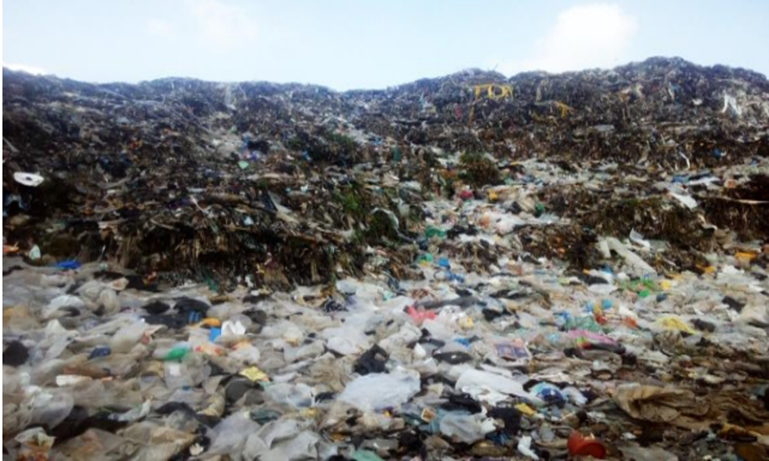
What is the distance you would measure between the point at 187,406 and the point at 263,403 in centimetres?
33

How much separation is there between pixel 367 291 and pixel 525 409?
1.83 metres

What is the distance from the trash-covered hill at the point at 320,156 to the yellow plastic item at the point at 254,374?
133 cm

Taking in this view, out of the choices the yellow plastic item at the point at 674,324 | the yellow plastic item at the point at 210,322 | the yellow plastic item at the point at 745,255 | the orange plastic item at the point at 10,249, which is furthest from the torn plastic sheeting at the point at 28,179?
the yellow plastic item at the point at 745,255

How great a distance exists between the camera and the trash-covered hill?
385cm

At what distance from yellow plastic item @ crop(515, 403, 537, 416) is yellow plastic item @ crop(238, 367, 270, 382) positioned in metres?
1.29

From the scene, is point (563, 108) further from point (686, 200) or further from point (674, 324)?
point (674, 324)

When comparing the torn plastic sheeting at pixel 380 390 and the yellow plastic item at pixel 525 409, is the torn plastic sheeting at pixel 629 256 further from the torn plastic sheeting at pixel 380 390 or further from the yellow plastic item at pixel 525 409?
the torn plastic sheeting at pixel 380 390

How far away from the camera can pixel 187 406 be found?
2064mm

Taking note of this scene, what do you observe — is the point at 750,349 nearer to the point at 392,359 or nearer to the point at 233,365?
the point at 392,359

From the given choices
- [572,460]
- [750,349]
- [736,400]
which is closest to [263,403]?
[572,460]

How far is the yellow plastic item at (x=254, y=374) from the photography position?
7.87ft

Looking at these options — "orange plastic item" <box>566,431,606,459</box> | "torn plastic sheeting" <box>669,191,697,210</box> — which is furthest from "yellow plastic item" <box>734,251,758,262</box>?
"orange plastic item" <box>566,431,606,459</box>

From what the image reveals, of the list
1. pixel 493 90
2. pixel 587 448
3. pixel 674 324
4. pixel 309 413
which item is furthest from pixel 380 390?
pixel 493 90

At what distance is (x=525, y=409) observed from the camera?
89.3 inches
